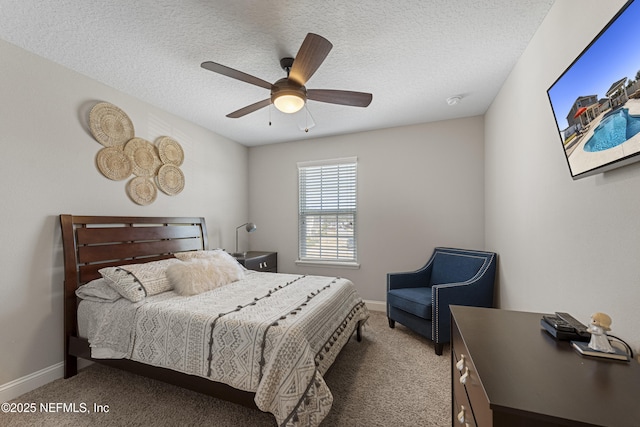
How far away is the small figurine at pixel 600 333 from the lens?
2.97 feet

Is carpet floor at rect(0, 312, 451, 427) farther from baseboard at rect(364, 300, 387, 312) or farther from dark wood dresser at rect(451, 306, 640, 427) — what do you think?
baseboard at rect(364, 300, 387, 312)

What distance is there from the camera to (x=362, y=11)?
64.4 inches

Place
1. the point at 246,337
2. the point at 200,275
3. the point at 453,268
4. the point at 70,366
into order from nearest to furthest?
the point at 246,337 < the point at 70,366 < the point at 200,275 < the point at 453,268

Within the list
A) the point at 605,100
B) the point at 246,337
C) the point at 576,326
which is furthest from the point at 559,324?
the point at 246,337

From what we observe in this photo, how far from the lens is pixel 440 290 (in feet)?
7.99

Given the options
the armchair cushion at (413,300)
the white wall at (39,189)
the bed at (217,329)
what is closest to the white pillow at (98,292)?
the bed at (217,329)

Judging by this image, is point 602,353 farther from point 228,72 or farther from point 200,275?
point 200,275

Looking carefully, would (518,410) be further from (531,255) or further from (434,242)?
(434,242)

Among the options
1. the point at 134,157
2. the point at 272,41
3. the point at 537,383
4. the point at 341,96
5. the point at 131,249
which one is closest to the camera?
the point at 537,383

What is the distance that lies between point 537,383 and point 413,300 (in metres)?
2.03

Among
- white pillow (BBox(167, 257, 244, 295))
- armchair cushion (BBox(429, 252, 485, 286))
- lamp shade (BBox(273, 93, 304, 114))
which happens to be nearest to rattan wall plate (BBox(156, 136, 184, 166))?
white pillow (BBox(167, 257, 244, 295))

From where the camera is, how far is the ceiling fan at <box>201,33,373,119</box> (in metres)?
1.58

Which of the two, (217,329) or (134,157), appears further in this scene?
(134,157)

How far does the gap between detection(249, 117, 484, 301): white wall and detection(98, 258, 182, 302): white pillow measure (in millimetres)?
2188
